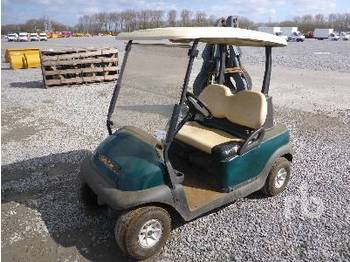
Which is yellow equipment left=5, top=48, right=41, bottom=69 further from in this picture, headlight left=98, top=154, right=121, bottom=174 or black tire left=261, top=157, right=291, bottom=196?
black tire left=261, top=157, right=291, bottom=196

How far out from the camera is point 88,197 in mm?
3746

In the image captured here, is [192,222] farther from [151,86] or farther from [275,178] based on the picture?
[151,86]

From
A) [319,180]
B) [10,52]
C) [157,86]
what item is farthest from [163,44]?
[10,52]

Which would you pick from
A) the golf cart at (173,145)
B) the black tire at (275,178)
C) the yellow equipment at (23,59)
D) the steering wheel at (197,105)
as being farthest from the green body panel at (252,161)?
the yellow equipment at (23,59)

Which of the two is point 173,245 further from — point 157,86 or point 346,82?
point 346,82

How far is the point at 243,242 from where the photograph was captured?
3.36 m

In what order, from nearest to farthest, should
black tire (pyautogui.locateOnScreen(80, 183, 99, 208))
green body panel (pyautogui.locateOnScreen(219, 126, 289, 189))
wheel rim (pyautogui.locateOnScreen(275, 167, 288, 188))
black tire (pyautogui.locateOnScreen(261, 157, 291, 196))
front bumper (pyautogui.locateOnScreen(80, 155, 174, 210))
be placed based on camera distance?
front bumper (pyautogui.locateOnScreen(80, 155, 174, 210)), green body panel (pyautogui.locateOnScreen(219, 126, 289, 189)), black tire (pyautogui.locateOnScreen(80, 183, 99, 208)), black tire (pyautogui.locateOnScreen(261, 157, 291, 196)), wheel rim (pyautogui.locateOnScreen(275, 167, 288, 188))

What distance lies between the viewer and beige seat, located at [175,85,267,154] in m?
3.79

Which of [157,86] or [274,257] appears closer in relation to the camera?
[274,257]

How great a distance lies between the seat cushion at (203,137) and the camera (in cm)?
373

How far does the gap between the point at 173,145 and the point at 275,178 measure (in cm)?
122

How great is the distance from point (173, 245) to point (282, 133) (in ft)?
5.85

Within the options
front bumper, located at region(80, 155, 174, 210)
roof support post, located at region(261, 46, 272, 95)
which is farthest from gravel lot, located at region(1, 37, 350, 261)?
roof support post, located at region(261, 46, 272, 95)

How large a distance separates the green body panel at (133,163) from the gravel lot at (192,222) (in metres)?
0.53
